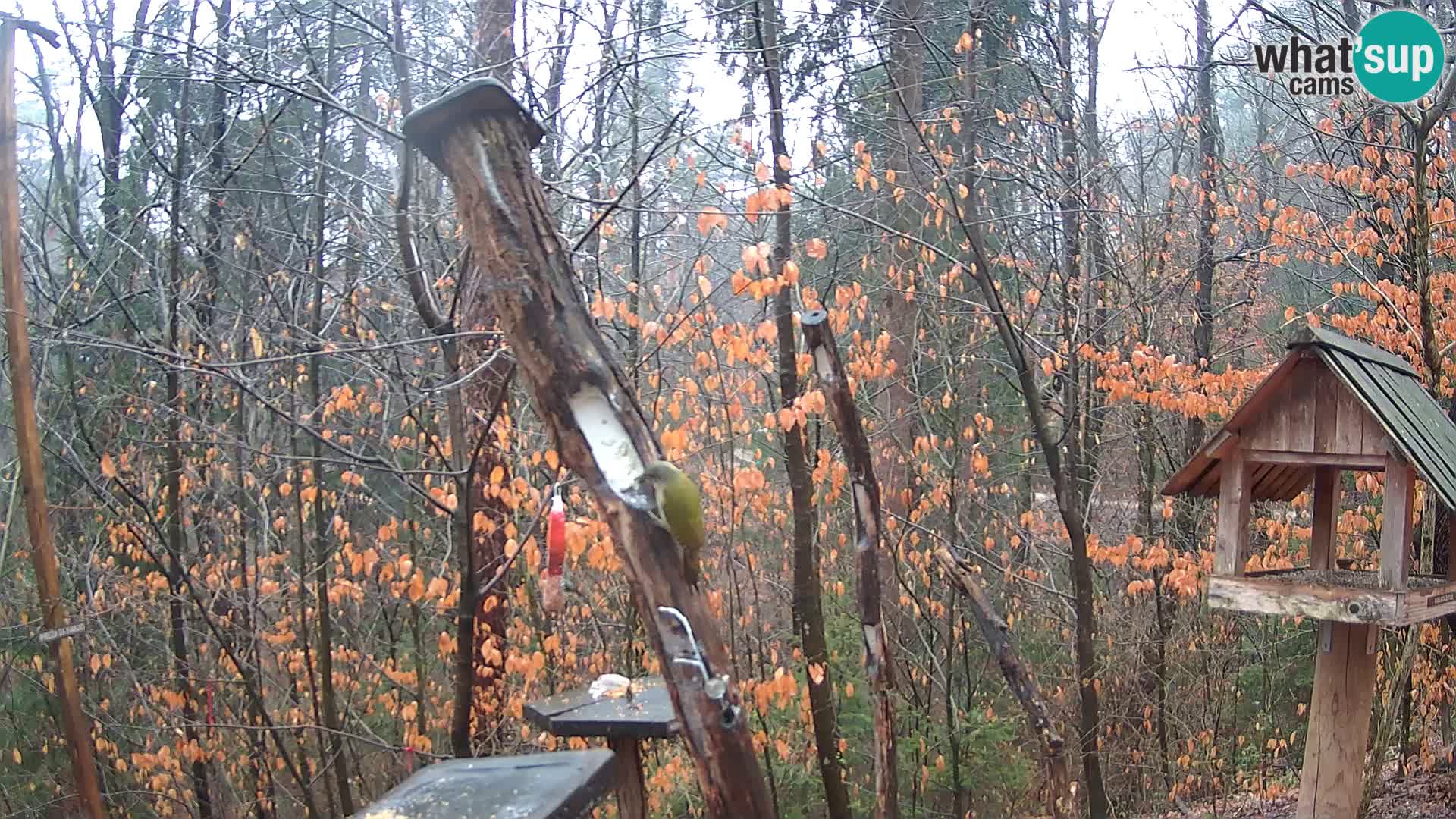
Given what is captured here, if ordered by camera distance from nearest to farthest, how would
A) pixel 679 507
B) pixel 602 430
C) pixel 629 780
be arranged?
1. pixel 679 507
2. pixel 602 430
3. pixel 629 780

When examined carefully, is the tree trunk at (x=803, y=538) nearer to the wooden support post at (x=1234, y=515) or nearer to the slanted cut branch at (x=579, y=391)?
the wooden support post at (x=1234, y=515)

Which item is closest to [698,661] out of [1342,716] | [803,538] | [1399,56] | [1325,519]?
[1342,716]

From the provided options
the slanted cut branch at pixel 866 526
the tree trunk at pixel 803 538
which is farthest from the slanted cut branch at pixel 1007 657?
the tree trunk at pixel 803 538

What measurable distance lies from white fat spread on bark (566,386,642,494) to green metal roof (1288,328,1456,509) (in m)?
2.48

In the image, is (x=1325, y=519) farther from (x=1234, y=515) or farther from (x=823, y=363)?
(x=823, y=363)

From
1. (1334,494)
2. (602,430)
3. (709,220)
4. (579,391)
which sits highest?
(709,220)

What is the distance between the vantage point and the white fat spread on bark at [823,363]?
417 centimetres

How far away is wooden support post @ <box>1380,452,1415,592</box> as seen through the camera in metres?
3.67

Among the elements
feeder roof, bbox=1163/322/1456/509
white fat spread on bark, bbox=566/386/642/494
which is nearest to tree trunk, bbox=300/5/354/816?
white fat spread on bark, bbox=566/386/642/494

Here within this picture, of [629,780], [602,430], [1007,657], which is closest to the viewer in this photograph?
[602,430]

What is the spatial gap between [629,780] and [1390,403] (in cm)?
304

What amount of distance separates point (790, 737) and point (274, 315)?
4666mm

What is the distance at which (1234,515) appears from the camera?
4074 mm

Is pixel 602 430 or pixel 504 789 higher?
pixel 602 430
